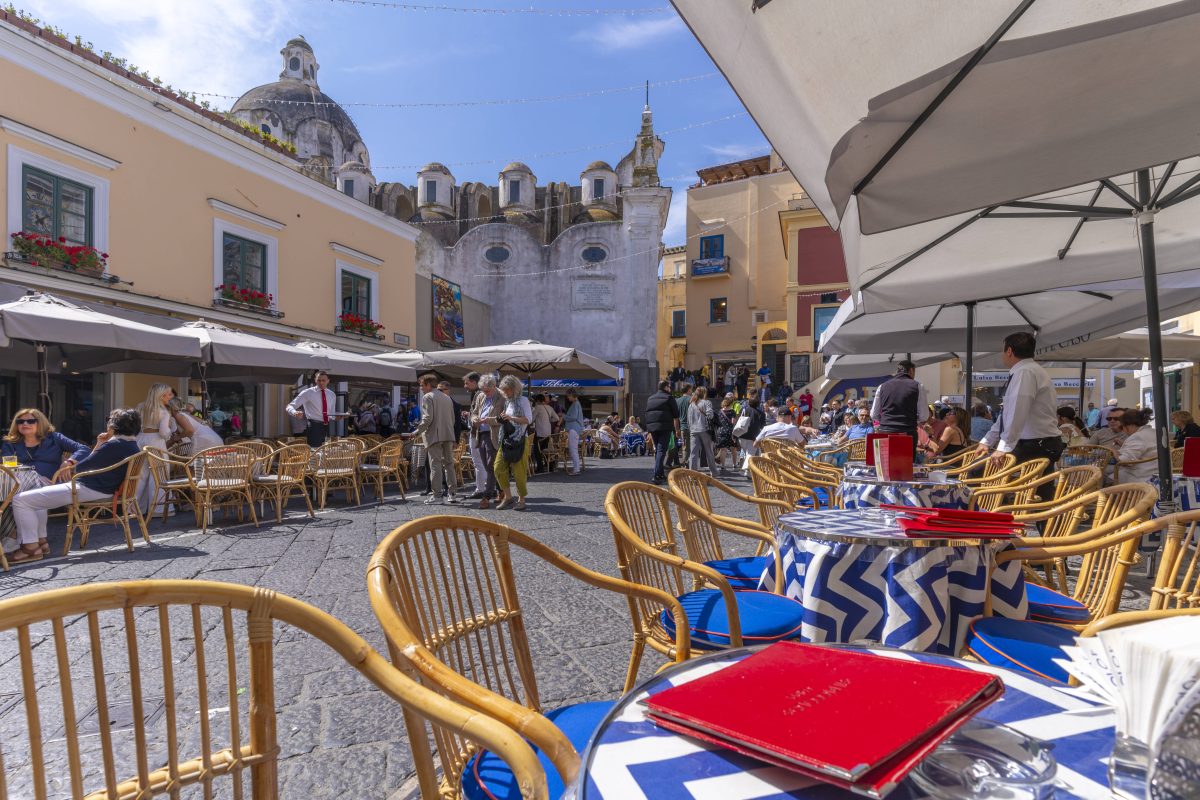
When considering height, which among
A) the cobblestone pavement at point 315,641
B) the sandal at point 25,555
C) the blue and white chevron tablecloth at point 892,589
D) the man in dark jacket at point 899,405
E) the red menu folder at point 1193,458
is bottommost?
the cobblestone pavement at point 315,641

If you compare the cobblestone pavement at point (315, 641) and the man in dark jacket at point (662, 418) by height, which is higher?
the man in dark jacket at point (662, 418)

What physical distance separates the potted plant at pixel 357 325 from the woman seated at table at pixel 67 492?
10526 millimetres

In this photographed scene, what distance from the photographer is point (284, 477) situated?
6.62 meters

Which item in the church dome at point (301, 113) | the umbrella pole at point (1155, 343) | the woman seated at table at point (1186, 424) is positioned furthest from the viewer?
the church dome at point (301, 113)

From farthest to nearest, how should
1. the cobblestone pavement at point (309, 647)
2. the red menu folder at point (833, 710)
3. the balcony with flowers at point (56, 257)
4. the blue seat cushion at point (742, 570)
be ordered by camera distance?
the balcony with flowers at point (56, 257) < the blue seat cushion at point (742, 570) < the cobblestone pavement at point (309, 647) < the red menu folder at point (833, 710)

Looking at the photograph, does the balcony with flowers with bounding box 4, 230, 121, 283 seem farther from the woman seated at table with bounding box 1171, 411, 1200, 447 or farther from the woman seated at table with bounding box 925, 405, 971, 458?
the woman seated at table with bounding box 1171, 411, 1200, 447

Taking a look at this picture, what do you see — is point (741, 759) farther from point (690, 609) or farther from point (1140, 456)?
point (1140, 456)

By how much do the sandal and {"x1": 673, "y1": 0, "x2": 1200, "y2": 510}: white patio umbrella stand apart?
5.67 m

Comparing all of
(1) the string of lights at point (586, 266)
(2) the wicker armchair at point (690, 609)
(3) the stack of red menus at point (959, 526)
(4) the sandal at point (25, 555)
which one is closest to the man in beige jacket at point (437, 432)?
(4) the sandal at point (25, 555)

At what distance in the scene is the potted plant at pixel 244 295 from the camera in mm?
12547

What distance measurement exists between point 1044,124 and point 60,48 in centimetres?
1437

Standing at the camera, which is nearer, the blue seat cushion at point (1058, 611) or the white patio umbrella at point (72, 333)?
the blue seat cushion at point (1058, 611)

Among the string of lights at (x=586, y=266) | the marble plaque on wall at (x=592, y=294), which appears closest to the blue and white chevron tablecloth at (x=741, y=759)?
the marble plaque on wall at (x=592, y=294)

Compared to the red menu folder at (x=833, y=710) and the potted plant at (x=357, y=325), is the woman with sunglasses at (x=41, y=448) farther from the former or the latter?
the potted plant at (x=357, y=325)
